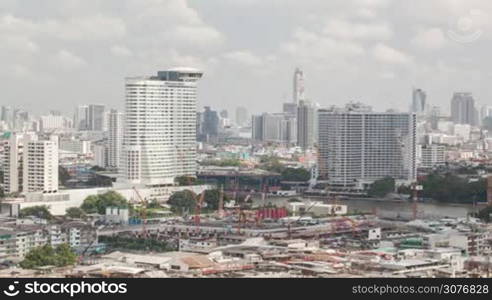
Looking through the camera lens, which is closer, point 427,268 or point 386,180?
point 427,268

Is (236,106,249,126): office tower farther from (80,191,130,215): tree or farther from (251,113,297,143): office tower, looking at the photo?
(80,191,130,215): tree

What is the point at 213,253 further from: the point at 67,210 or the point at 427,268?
the point at 67,210

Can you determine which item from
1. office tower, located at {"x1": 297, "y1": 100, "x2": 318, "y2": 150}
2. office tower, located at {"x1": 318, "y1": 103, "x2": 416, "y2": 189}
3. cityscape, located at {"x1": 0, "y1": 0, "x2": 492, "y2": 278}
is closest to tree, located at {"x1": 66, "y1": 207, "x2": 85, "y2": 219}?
cityscape, located at {"x1": 0, "y1": 0, "x2": 492, "y2": 278}

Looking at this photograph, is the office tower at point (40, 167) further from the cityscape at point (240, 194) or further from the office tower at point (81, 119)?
the office tower at point (81, 119)

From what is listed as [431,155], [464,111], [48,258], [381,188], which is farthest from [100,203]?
[464,111]

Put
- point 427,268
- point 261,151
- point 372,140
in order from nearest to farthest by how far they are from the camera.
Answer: point 427,268 → point 372,140 → point 261,151

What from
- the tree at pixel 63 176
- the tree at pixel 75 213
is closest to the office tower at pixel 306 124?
the tree at pixel 63 176

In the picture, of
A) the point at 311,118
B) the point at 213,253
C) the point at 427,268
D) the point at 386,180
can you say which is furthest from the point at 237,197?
the point at 311,118
